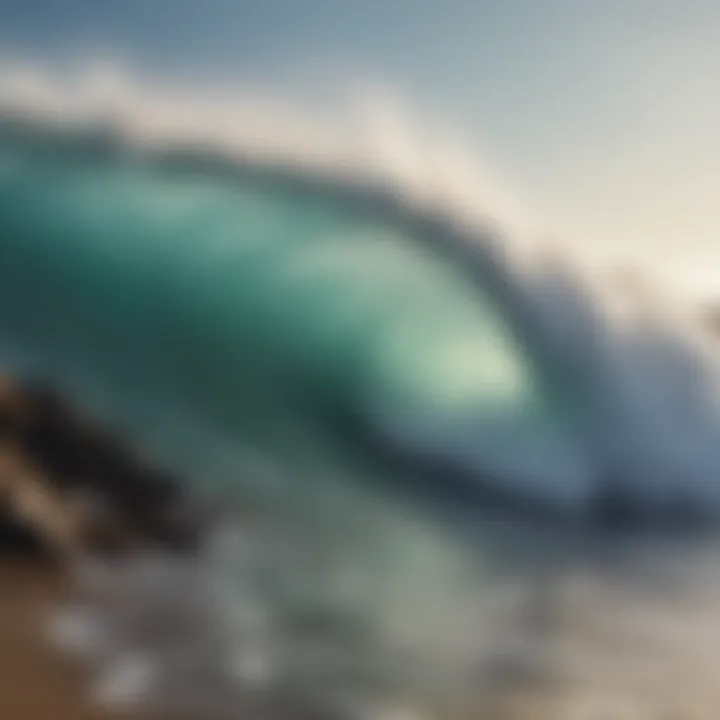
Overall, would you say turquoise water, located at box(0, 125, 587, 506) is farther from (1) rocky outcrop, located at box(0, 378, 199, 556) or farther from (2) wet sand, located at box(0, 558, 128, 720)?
(2) wet sand, located at box(0, 558, 128, 720)

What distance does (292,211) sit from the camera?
1043 mm

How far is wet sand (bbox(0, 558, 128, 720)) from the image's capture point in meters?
0.86

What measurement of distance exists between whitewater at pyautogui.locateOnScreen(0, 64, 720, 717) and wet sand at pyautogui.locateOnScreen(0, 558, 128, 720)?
0.02 metres

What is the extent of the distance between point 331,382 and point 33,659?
36 centimetres

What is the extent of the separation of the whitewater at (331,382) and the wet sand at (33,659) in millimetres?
22

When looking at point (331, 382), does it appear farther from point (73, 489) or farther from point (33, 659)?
point (33, 659)

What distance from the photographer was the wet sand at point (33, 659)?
86 cm

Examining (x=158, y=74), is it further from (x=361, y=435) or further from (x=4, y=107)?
(x=361, y=435)

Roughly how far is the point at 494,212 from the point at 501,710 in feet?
1.54

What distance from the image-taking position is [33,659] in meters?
0.88

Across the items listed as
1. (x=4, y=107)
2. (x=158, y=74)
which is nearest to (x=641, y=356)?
(x=158, y=74)

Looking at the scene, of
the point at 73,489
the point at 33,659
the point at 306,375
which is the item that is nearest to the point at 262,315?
the point at 306,375

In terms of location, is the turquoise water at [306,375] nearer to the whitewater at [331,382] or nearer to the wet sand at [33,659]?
the whitewater at [331,382]

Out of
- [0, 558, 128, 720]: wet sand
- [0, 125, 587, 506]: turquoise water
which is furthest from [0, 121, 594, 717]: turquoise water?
[0, 558, 128, 720]: wet sand
